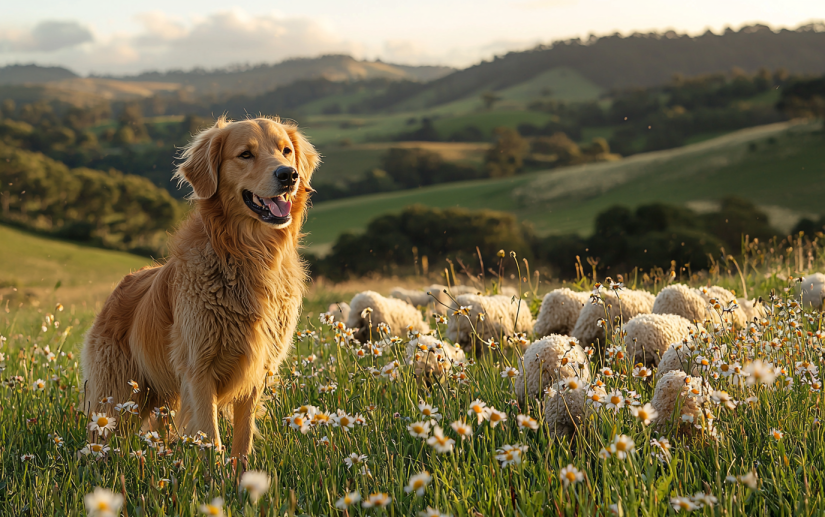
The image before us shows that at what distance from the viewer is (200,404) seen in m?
3.97

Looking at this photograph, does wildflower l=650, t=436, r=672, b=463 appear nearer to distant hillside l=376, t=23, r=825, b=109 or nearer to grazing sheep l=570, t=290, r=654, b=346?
grazing sheep l=570, t=290, r=654, b=346

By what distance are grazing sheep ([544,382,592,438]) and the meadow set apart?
7 cm

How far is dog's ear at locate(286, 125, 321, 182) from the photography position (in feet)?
16.7

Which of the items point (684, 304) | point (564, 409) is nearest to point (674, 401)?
point (564, 409)

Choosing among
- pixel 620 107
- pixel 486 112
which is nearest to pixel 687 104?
pixel 620 107

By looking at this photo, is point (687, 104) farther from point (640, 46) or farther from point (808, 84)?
point (640, 46)

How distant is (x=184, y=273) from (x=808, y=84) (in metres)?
86.5

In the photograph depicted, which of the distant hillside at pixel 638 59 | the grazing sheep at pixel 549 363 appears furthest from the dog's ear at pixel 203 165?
the distant hillside at pixel 638 59

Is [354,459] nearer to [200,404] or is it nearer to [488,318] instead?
[200,404]

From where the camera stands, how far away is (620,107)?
3679 inches

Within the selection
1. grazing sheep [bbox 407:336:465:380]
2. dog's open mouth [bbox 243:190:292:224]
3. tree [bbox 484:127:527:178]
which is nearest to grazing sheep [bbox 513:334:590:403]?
grazing sheep [bbox 407:336:465:380]

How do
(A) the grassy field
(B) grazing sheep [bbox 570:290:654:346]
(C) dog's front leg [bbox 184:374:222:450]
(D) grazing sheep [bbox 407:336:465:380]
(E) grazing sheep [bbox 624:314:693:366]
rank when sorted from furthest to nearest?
1. (A) the grassy field
2. (B) grazing sheep [bbox 570:290:654:346]
3. (E) grazing sheep [bbox 624:314:693:366]
4. (C) dog's front leg [bbox 184:374:222:450]
5. (D) grazing sheep [bbox 407:336:465:380]

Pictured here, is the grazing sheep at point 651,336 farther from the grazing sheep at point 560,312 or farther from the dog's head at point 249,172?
the dog's head at point 249,172

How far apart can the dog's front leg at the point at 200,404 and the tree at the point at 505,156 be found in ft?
262
